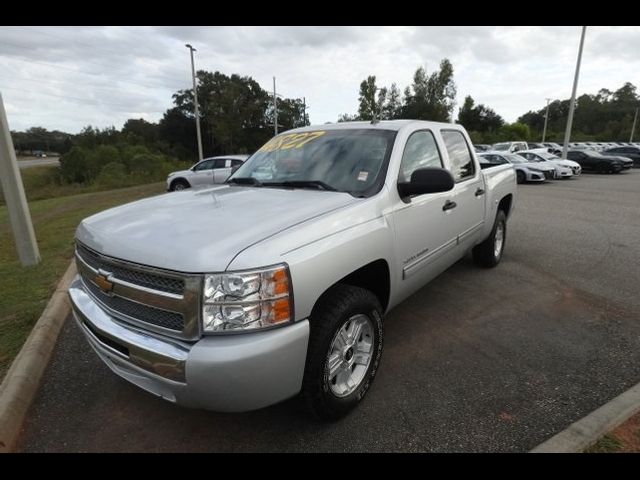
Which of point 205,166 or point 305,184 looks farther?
point 205,166

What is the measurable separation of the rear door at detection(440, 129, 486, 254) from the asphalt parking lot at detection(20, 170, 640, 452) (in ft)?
2.43

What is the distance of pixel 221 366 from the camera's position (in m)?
1.74

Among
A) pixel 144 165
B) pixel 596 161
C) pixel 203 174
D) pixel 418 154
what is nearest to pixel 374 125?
pixel 418 154

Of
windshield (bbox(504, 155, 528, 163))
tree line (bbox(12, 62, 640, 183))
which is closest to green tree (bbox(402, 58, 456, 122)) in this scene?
A: tree line (bbox(12, 62, 640, 183))

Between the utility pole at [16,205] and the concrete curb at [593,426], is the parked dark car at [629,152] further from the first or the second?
the utility pole at [16,205]

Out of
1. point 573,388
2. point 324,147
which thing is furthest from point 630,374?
point 324,147

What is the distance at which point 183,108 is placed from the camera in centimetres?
6178

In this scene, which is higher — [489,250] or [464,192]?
[464,192]

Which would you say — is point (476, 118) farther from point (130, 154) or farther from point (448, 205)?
point (448, 205)

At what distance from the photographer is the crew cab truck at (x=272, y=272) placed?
1.80 metres

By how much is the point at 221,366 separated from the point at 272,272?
1.54ft

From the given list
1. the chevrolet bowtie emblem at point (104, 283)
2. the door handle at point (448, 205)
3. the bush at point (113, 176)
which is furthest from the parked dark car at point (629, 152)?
the bush at point (113, 176)

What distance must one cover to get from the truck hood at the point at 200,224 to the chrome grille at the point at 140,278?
63 millimetres
